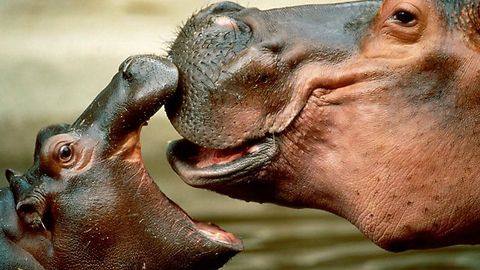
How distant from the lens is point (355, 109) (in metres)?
3.18

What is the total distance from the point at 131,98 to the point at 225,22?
440mm

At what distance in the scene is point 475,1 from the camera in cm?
315

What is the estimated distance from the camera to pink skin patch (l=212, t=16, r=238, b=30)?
10.6 ft

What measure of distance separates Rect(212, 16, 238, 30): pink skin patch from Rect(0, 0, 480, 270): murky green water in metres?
2.91

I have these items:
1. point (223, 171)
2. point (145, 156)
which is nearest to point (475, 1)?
point (223, 171)

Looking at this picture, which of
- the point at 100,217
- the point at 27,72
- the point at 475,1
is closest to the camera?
the point at 475,1

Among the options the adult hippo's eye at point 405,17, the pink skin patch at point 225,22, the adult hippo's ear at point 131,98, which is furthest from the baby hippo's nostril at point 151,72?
the adult hippo's eye at point 405,17

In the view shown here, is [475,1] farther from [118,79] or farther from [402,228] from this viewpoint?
[118,79]

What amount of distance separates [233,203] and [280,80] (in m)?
3.49

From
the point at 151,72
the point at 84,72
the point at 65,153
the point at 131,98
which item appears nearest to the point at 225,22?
the point at 151,72

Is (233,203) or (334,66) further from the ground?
(334,66)

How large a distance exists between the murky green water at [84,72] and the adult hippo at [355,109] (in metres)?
2.99

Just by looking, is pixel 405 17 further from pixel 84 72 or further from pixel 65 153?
pixel 84 72

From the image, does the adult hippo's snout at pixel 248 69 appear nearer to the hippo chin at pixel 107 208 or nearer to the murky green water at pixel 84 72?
the hippo chin at pixel 107 208
